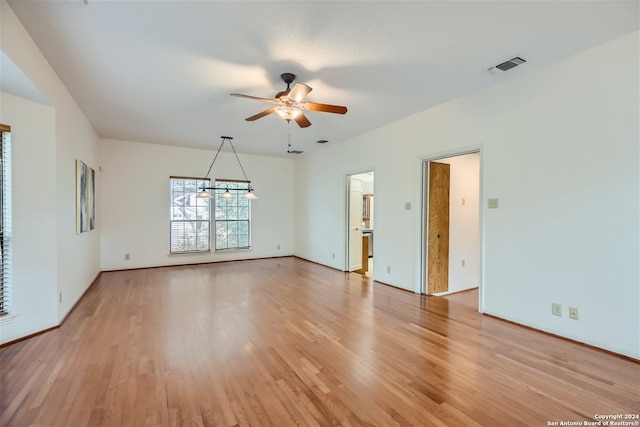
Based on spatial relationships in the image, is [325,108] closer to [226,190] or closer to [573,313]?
[573,313]

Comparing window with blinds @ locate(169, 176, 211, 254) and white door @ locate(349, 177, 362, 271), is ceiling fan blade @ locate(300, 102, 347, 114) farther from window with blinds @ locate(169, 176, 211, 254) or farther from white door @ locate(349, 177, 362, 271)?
window with blinds @ locate(169, 176, 211, 254)

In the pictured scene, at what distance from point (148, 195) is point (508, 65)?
681cm

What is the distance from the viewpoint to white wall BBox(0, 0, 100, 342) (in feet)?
7.82

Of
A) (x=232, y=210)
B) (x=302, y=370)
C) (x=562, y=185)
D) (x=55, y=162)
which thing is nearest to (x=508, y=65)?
(x=562, y=185)

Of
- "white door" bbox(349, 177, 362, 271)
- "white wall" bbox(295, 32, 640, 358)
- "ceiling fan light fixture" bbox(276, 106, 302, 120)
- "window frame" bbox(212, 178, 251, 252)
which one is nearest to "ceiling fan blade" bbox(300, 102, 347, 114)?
"ceiling fan light fixture" bbox(276, 106, 302, 120)

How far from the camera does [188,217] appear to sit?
6883mm

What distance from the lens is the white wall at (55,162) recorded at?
2.38 meters

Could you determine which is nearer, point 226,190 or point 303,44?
point 303,44

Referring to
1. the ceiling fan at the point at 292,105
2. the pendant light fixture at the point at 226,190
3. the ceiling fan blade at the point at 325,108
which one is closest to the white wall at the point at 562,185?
the ceiling fan blade at the point at 325,108

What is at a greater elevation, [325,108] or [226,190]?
[325,108]

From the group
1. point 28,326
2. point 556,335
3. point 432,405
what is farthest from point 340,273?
point 28,326

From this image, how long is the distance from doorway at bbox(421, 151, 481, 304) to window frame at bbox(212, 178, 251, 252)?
4403mm

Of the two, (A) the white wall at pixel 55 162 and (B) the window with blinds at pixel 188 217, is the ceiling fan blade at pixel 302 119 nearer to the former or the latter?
Answer: (A) the white wall at pixel 55 162

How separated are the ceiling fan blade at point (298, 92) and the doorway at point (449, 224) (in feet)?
8.05
